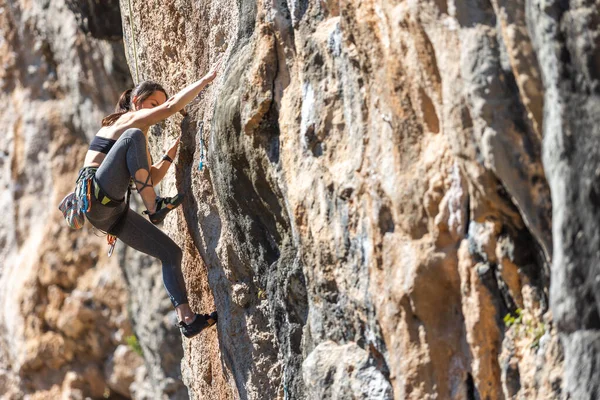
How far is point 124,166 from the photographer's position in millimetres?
4703

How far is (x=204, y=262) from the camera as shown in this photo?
5.38 metres

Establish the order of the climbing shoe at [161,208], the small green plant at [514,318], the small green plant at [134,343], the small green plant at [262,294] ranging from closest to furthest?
the small green plant at [514,318] → the climbing shoe at [161,208] → the small green plant at [262,294] → the small green plant at [134,343]

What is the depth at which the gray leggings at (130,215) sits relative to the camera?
15.3ft

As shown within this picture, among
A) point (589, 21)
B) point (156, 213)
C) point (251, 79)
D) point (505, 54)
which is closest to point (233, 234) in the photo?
point (156, 213)

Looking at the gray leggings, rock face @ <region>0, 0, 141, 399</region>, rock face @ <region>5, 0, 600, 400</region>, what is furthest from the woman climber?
rock face @ <region>0, 0, 141, 399</region>

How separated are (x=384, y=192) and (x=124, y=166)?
1693 millimetres

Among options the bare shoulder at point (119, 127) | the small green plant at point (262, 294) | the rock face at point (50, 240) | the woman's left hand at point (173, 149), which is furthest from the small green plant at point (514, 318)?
the rock face at point (50, 240)

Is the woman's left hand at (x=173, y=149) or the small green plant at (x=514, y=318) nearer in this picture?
the small green plant at (x=514, y=318)

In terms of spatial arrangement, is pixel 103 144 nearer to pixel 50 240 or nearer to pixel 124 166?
pixel 124 166

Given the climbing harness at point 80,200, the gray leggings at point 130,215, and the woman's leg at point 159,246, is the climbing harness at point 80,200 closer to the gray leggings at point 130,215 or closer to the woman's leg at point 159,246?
the gray leggings at point 130,215

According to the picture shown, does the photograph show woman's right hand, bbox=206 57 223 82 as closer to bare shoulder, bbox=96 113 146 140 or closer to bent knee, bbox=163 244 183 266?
bare shoulder, bbox=96 113 146 140

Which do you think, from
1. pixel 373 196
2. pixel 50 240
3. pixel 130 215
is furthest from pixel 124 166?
pixel 50 240

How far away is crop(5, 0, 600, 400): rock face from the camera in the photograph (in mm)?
2822

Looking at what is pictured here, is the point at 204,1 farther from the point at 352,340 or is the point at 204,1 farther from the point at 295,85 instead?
the point at 352,340
